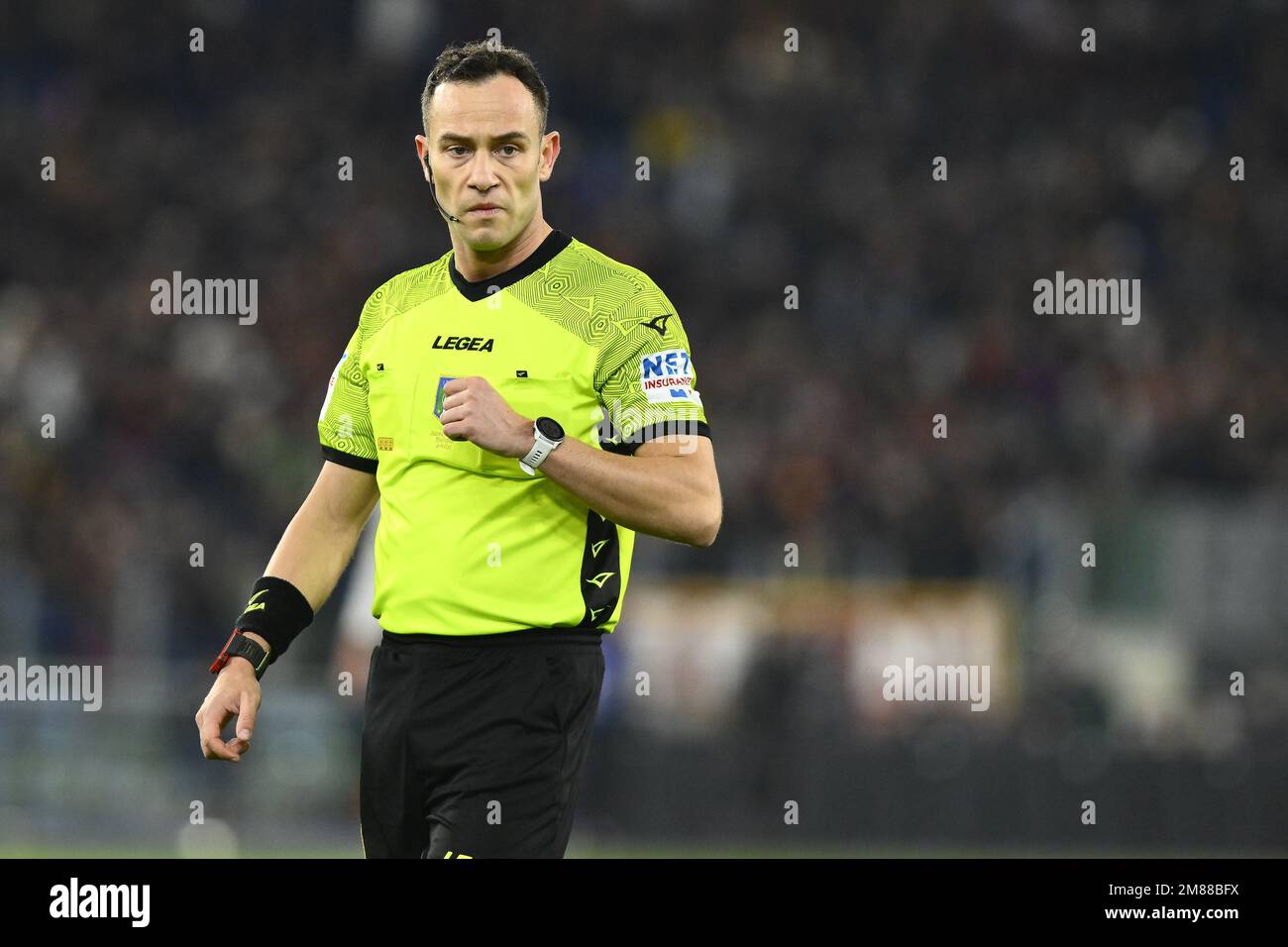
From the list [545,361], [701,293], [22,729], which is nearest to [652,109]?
[701,293]

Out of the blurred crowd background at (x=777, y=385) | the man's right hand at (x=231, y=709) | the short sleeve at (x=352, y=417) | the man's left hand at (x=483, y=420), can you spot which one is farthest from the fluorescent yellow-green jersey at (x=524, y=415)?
the blurred crowd background at (x=777, y=385)

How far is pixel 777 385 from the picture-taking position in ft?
52.5

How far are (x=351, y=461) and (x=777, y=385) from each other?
11.4 m

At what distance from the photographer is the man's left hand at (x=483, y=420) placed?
160 inches

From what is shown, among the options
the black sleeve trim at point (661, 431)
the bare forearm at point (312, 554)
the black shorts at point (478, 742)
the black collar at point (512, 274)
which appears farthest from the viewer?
the bare forearm at point (312, 554)

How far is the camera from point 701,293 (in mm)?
17562

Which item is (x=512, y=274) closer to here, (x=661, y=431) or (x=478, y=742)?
(x=661, y=431)

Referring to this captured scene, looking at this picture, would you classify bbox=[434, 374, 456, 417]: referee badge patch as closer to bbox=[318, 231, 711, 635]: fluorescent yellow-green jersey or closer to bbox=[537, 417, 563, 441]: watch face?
bbox=[318, 231, 711, 635]: fluorescent yellow-green jersey

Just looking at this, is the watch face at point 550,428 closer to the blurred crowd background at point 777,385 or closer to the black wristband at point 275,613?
the black wristband at point 275,613

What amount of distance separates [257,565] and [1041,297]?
7715mm

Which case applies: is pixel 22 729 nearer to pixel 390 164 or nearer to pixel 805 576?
pixel 805 576

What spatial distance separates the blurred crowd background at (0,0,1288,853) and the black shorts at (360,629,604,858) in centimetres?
768

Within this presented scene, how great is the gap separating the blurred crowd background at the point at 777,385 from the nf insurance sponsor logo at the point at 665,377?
8093 mm

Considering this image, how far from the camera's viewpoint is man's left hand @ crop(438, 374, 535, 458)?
406 cm
